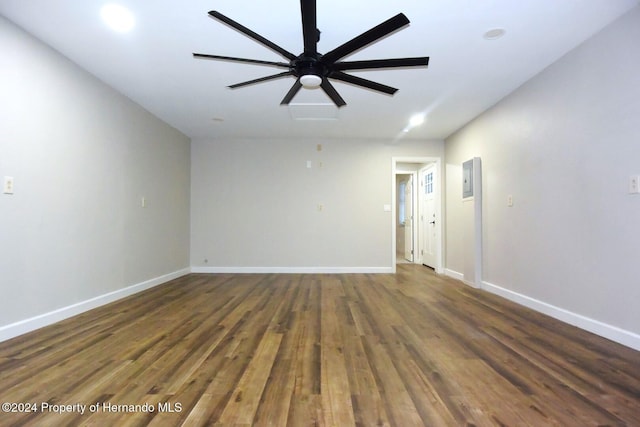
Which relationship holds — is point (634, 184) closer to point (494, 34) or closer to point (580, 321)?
point (580, 321)

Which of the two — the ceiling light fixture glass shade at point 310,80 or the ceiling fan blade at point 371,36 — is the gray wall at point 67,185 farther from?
the ceiling fan blade at point 371,36

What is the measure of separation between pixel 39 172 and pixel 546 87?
183 inches

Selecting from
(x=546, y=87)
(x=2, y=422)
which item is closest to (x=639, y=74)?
(x=546, y=87)

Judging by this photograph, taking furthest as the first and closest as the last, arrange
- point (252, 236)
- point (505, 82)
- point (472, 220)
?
1. point (252, 236)
2. point (472, 220)
3. point (505, 82)

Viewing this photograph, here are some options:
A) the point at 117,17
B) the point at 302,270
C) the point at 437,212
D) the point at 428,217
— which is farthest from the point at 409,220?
the point at 117,17

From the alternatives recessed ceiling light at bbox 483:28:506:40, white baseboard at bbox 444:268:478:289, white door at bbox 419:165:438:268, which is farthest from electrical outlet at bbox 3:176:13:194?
white door at bbox 419:165:438:268

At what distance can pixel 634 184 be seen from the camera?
7.26 feet

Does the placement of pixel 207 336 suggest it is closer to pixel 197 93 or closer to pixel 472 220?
pixel 197 93

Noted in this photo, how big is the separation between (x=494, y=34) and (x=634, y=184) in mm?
1493

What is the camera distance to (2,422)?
1.34m

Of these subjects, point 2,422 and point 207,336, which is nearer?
point 2,422

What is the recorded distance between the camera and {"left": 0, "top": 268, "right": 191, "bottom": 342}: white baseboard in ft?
7.74

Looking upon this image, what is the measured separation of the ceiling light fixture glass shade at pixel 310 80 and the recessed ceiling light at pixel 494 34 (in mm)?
1417

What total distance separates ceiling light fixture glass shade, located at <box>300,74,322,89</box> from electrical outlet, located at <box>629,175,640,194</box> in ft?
7.56
